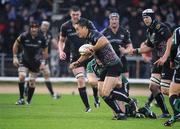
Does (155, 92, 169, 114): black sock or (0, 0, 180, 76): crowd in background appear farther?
(0, 0, 180, 76): crowd in background

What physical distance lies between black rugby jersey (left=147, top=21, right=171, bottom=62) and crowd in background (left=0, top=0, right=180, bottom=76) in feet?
36.3

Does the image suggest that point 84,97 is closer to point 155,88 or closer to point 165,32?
point 155,88

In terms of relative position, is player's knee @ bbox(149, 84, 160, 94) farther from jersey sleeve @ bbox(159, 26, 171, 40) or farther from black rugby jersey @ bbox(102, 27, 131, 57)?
black rugby jersey @ bbox(102, 27, 131, 57)

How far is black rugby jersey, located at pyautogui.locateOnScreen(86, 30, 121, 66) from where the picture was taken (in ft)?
47.5

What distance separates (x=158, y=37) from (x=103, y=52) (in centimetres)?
188

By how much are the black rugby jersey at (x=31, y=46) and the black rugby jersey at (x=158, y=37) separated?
18.6ft

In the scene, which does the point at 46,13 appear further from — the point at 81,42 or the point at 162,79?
the point at 162,79

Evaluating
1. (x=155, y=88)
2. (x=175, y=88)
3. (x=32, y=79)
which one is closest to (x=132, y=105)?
(x=155, y=88)

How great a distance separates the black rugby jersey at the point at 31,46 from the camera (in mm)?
20781

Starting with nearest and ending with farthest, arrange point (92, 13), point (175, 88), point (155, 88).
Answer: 1. point (175, 88)
2. point (155, 88)
3. point (92, 13)

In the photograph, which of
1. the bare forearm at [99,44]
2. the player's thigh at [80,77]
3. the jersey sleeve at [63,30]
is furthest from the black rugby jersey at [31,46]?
the bare forearm at [99,44]

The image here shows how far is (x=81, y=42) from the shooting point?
60.4ft

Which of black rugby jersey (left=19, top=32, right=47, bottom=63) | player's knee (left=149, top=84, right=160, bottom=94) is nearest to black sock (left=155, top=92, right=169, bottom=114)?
player's knee (left=149, top=84, right=160, bottom=94)

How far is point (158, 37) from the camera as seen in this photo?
15836 mm
